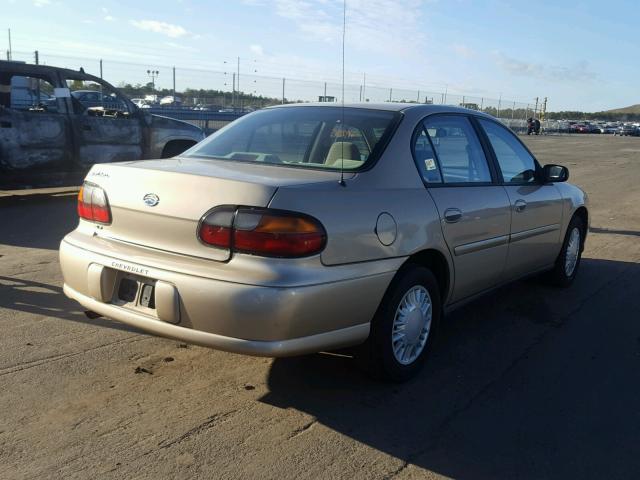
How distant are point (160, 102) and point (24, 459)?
25.7m

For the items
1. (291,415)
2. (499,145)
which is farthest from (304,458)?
(499,145)

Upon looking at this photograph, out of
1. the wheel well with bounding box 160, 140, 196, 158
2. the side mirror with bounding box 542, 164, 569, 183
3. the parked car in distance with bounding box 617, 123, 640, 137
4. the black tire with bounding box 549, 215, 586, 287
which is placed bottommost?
the black tire with bounding box 549, 215, 586, 287

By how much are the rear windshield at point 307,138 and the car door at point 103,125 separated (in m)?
6.11

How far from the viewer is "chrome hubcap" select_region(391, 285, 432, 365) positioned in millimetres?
3766

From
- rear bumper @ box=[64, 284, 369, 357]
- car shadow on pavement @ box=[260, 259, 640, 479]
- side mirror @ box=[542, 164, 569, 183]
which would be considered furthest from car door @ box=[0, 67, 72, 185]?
side mirror @ box=[542, 164, 569, 183]

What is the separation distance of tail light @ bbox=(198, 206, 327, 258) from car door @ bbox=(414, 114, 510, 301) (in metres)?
1.12

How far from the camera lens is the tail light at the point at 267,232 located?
308cm

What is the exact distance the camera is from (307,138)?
419cm

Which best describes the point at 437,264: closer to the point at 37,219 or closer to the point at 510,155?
the point at 510,155

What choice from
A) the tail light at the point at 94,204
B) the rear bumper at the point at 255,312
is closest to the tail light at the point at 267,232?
the rear bumper at the point at 255,312

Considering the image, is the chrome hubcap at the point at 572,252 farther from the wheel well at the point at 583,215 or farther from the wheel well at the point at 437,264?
the wheel well at the point at 437,264

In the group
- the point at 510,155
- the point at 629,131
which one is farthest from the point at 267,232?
the point at 629,131

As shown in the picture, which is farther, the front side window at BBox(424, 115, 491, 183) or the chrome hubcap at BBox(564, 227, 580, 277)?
the chrome hubcap at BBox(564, 227, 580, 277)

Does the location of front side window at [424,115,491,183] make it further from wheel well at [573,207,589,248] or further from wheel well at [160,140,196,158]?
wheel well at [160,140,196,158]
